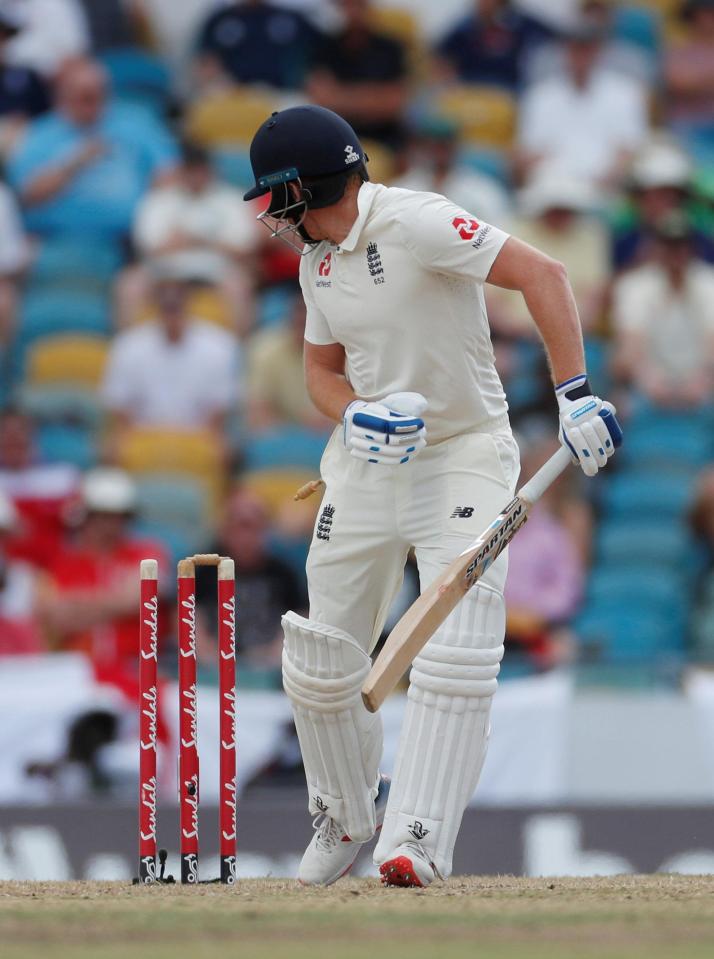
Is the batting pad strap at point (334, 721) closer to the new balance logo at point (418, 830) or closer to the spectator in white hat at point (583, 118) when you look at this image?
the new balance logo at point (418, 830)

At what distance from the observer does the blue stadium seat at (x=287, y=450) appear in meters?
8.78

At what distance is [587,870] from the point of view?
236 inches

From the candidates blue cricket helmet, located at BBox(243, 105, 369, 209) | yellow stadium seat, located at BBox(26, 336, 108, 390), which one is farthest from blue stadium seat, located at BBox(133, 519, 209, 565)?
blue cricket helmet, located at BBox(243, 105, 369, 209)

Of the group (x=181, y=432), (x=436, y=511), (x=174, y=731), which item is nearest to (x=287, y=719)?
(x=174, y=731)

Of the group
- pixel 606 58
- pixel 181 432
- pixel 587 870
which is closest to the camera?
pixel 587 870

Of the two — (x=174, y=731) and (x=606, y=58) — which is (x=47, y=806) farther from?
(x=606, y=58)

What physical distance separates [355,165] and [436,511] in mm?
864

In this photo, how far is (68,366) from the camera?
9703mm

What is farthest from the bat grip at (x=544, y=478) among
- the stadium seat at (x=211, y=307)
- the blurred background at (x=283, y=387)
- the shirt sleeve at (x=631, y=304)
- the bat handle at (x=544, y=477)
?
the stadium seat at (x=211, y=307)

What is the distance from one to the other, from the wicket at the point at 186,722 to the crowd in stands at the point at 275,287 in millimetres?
2071

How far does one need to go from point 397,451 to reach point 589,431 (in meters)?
0.44

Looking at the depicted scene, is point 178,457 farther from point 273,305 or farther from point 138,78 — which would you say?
point 138,78

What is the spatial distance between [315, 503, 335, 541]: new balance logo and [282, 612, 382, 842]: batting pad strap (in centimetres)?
21

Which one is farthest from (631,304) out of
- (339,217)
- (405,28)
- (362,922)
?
(362,922)
